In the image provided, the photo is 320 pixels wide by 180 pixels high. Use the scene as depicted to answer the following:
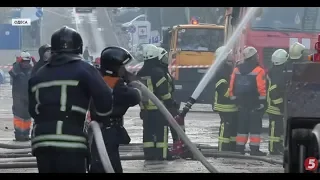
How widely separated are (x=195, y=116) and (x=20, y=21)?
615 inches

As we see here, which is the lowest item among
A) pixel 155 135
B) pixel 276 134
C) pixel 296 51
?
pixel 276 134

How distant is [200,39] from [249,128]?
381 inches

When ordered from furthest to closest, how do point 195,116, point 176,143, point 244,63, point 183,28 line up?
point 183,28, point 195,116, point 244,63, point 176,143

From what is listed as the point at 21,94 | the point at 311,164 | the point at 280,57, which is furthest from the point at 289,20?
the point at 311,164

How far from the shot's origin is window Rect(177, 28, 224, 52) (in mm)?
21141

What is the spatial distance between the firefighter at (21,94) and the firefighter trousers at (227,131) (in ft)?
12.1

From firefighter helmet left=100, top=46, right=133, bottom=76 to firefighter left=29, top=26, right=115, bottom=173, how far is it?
2.89 ft

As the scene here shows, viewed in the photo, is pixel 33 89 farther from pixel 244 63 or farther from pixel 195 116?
pixel 195 116

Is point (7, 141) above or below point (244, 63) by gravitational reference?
below

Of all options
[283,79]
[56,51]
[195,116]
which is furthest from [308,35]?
[56,51]

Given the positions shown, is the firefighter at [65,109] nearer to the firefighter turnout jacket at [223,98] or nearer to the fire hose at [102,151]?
the fire hose at [102,151]

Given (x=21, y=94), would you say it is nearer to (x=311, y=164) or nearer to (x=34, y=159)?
(x=34, y=159)

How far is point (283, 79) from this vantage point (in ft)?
39.5

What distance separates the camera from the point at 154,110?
418 inches
